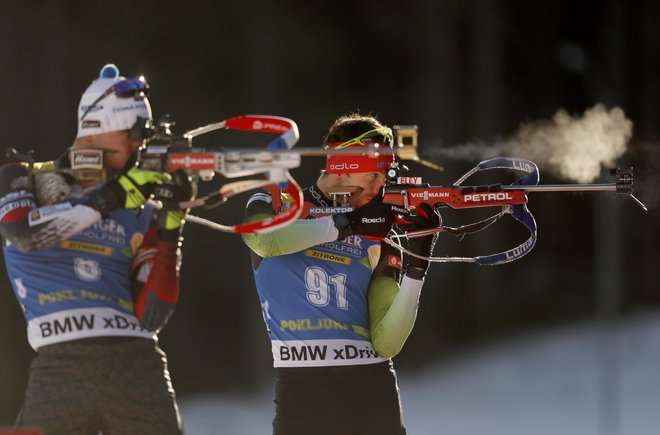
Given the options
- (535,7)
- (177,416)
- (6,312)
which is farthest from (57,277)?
(535,7)

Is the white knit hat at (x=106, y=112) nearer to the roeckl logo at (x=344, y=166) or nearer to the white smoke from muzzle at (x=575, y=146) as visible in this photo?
the roeckl logo at (x=344, y=166)

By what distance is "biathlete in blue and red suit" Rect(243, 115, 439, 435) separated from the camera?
576cm

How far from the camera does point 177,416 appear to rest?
516 centimetres

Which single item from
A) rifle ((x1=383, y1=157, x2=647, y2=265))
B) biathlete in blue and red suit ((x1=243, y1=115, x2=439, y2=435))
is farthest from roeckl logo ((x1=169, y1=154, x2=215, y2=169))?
rifle ((x1=383, y1=157, x2=647, y2=265))

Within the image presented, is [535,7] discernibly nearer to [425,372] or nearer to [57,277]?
[425,372]

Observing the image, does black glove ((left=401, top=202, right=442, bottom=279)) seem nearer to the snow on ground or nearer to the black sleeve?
the black sleeve

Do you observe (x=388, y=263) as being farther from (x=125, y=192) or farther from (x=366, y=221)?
(x=125, y=192)

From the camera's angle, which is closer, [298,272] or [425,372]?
[298,272]

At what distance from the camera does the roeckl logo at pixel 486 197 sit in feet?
20.0

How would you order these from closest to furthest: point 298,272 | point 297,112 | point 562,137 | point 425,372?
1. point 298,272
2. point 562,137
3. point 297,112
4. point 425,372

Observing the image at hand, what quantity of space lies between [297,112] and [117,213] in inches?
395

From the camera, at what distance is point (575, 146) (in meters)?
7.69

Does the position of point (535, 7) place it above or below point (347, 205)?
above

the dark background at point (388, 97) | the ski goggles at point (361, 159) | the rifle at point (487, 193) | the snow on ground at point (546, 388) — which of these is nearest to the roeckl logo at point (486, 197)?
the rifle at point (487, 193)
